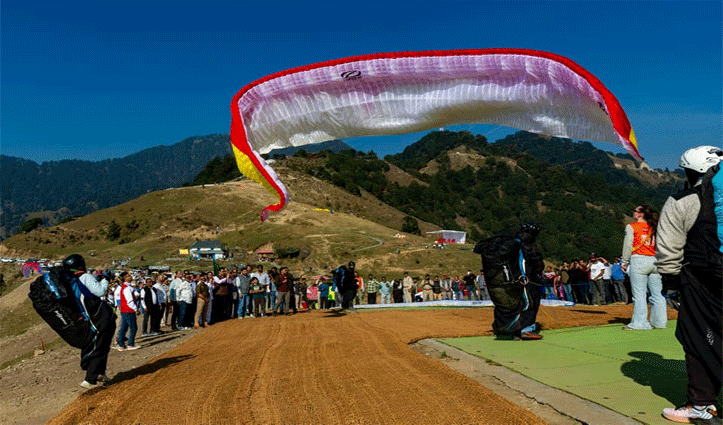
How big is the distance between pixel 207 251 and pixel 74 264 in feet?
178

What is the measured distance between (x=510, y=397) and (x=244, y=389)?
287 cm

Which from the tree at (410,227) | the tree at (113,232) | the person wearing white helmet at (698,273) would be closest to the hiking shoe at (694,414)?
the person wearing white helmet at (698,273)

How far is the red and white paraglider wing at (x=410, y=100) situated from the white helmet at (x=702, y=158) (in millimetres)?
556

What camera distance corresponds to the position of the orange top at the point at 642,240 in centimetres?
860

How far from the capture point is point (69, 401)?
6773 millimetres

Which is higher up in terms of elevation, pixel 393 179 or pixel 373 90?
pixel 393 179

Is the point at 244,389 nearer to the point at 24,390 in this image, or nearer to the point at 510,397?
the point at 510,397

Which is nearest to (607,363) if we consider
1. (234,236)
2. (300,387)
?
(300,387)

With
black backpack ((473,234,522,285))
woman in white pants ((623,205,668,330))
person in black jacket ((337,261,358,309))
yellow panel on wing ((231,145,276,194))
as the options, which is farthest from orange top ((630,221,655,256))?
person in black jacket ((337,261,358,309))

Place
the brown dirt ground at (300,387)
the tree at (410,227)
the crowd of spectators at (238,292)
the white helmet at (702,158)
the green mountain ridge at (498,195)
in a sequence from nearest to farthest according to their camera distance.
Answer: the white helmet at (702,158) < the brown dirt ground at (300,387) < the crowd of spectators at (238,292) < the tree at (410,227) < the green mountain ridge at (498,195)

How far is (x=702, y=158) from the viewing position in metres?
4.07

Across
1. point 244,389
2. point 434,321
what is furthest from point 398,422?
point 434,321

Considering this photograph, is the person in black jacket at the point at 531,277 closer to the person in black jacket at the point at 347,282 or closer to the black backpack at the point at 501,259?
the black backpack at the point at 501,259

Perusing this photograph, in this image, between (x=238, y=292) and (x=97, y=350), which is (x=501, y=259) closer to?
(x=97, y=350)
